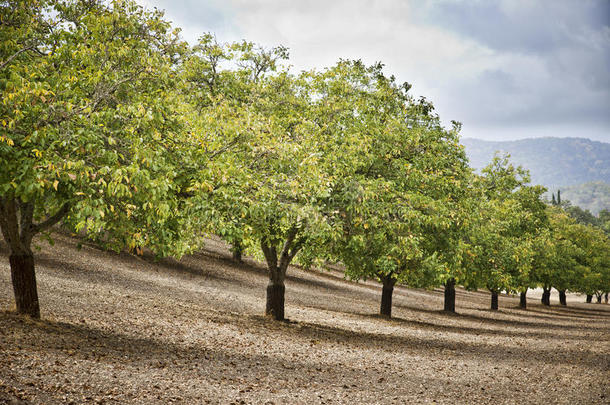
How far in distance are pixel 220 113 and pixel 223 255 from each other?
29580 millimetres

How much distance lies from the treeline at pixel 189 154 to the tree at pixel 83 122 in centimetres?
4

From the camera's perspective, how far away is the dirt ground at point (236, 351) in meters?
9.97

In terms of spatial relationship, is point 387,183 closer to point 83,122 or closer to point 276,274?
point 276,274

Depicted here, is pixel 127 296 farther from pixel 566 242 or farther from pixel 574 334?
pixel 566 242

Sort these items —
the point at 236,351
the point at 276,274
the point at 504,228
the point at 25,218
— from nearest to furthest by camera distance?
the point at 25,218 → the point at 236,351 → the point at 276,274 → the point at 504,228

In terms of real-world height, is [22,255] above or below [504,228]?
below

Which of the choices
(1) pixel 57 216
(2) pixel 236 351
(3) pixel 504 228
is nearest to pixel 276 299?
(2) pixel 236 351

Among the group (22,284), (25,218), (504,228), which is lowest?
(22,284)

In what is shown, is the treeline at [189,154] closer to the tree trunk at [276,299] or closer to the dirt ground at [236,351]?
the tree trunk at [276,299]

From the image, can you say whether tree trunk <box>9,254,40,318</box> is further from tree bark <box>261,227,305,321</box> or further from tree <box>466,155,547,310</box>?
tree <box>466,155,547,310</box>

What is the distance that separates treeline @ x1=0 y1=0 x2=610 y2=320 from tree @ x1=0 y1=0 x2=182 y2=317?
4 cm

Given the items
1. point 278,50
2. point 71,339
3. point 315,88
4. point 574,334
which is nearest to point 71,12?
point 71,339

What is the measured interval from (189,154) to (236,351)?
21.2 feet

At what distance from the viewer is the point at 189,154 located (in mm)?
12273
